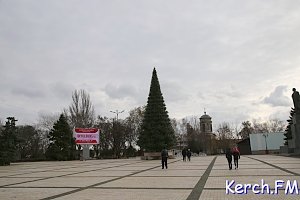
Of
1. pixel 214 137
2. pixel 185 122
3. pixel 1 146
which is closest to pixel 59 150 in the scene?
pixel 1 146

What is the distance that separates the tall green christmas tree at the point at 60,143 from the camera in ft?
165

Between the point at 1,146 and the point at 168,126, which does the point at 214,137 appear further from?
the point at 1,146

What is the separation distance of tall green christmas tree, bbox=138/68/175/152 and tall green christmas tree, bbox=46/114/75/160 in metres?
15.8

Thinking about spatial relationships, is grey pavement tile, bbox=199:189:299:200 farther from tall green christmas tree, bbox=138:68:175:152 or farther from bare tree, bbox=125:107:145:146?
bare tree, bbox=125:107:145:146

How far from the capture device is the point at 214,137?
94875 mm

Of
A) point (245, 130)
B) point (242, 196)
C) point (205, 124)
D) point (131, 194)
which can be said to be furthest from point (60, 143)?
point (205, 124)

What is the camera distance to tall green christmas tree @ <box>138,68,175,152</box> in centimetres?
4041

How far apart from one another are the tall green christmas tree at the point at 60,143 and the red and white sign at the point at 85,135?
271cm

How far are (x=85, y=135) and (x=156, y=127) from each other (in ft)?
49.0

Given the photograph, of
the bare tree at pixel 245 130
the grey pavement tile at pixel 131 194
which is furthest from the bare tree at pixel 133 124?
the grey pavement tile at pixel 131 194

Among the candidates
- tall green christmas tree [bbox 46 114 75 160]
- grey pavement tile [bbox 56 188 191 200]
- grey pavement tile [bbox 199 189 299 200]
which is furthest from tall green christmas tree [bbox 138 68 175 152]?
grey pavement tile [bbox 199 189 299 200]

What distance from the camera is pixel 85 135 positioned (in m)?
50.1

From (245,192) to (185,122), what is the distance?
273ft

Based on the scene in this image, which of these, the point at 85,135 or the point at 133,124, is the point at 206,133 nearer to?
the point at 133,124
